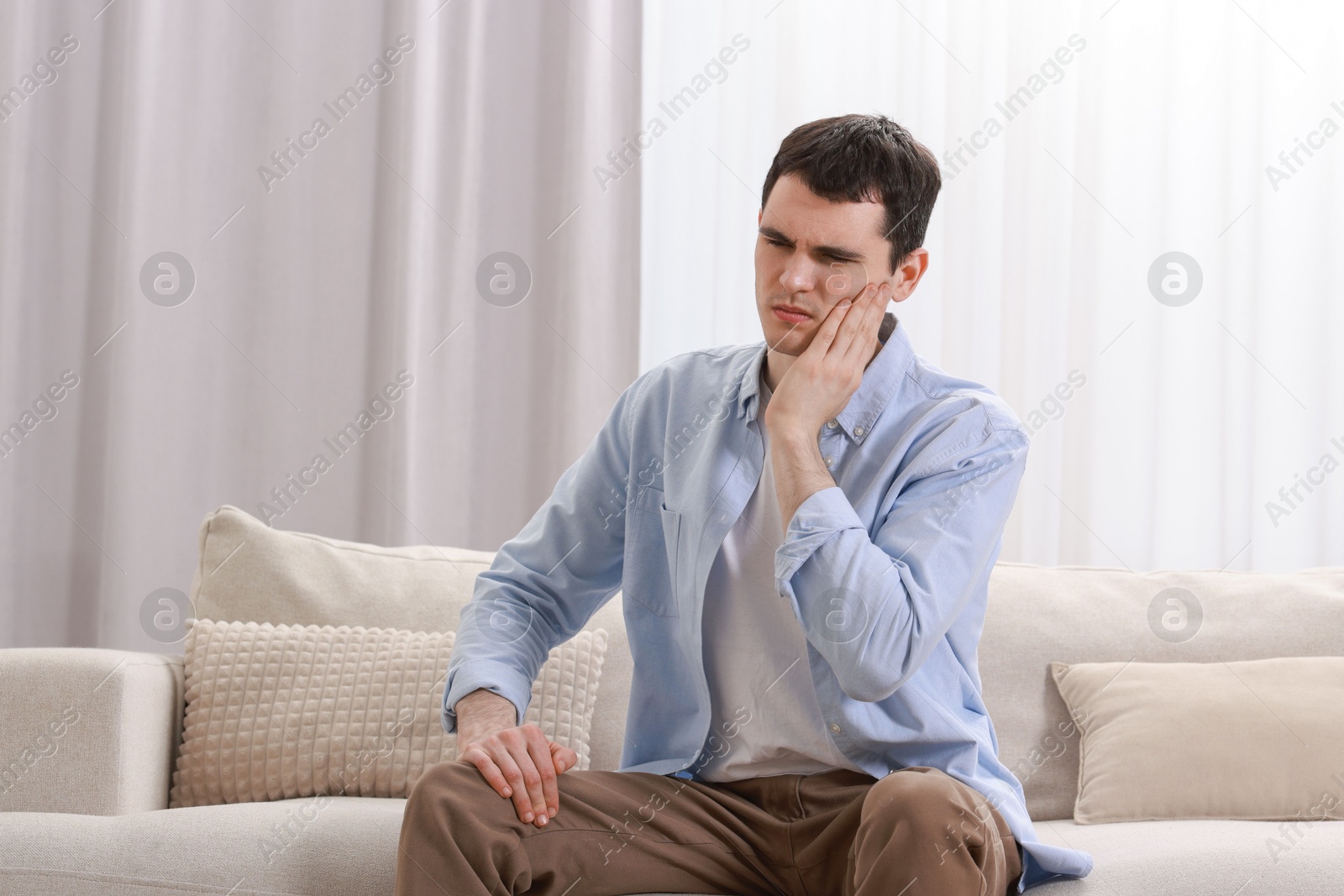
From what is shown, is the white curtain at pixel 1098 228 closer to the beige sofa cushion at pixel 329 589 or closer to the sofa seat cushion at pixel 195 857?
the beige sofa cushion at pixel 329 589

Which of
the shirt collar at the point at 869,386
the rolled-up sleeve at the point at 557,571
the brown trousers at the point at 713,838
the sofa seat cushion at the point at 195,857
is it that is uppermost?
the shirt collar at the point at 869,386

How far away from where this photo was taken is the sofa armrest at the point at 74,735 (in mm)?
1596

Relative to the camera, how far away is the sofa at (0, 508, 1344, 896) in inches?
52.8

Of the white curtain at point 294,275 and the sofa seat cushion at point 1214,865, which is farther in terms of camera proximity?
the white curtain at point 294,275

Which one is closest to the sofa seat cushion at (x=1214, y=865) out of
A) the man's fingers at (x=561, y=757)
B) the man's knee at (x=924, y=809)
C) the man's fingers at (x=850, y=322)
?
the man's knee at (x=924, y=809)

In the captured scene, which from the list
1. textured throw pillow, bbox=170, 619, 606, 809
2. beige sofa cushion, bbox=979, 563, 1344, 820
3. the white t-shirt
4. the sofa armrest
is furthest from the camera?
beige sofa cushion, bbox=979, 563, 1344, 820

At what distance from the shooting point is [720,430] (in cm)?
144

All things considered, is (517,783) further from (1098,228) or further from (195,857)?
(1098,228)

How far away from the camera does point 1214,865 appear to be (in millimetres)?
1355

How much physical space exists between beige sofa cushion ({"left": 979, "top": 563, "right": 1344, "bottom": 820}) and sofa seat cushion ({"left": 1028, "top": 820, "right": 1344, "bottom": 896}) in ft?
1.04

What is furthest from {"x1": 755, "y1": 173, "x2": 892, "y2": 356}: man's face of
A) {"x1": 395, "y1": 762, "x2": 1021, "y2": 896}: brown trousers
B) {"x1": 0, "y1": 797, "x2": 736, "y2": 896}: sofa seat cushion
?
{"x1": 0, "y1": 797, "x2": 736, "y2": 896}: sofa seat cushion

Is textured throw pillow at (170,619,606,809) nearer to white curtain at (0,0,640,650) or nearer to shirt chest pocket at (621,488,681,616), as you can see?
shirt chest pocket at (621,488,681,616)

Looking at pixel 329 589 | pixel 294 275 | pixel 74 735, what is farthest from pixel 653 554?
pixel 294 275

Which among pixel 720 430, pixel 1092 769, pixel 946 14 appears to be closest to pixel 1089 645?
pixel 1092 769
